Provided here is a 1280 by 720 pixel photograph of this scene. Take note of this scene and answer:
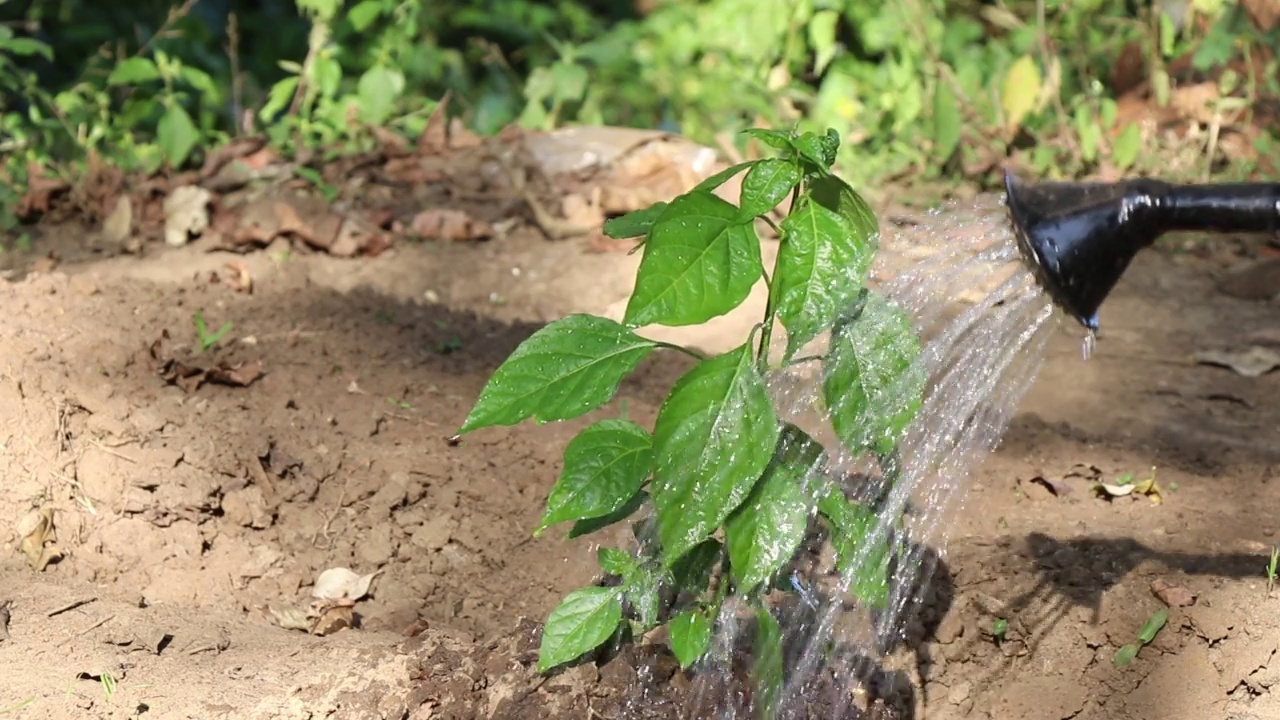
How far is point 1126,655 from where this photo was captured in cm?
231

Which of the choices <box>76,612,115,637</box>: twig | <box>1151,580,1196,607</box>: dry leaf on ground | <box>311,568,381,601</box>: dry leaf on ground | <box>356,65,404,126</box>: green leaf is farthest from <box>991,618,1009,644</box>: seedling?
<box>356,65,404,126</box>: green leaf

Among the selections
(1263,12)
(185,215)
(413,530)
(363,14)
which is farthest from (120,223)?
(1263,12)

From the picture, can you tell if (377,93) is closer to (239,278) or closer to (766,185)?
(239,278)

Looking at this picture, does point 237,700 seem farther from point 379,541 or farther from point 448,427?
point 448,427

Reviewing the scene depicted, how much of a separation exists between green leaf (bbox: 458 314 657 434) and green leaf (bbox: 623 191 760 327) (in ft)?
0.52

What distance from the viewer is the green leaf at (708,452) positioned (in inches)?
68.2

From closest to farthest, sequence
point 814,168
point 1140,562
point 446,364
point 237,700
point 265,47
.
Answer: point 814,168
point 237,700
point 1140,562
point 446,364
point 265,47

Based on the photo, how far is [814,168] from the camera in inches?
69.7

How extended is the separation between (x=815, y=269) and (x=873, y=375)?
0.18m

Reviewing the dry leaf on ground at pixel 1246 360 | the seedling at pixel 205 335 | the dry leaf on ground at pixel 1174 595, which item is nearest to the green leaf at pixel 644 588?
the dry leaf on ground at pixel 1174 595

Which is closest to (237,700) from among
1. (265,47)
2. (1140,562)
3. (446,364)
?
(446,364)

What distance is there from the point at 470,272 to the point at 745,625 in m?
2.01

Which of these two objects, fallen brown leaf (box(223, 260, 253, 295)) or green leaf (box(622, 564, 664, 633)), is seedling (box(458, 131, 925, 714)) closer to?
green leaf (box(622, 564, 664, 633))

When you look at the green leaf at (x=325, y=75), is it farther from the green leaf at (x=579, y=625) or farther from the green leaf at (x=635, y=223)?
the green leaf at (x=579, y=625)
